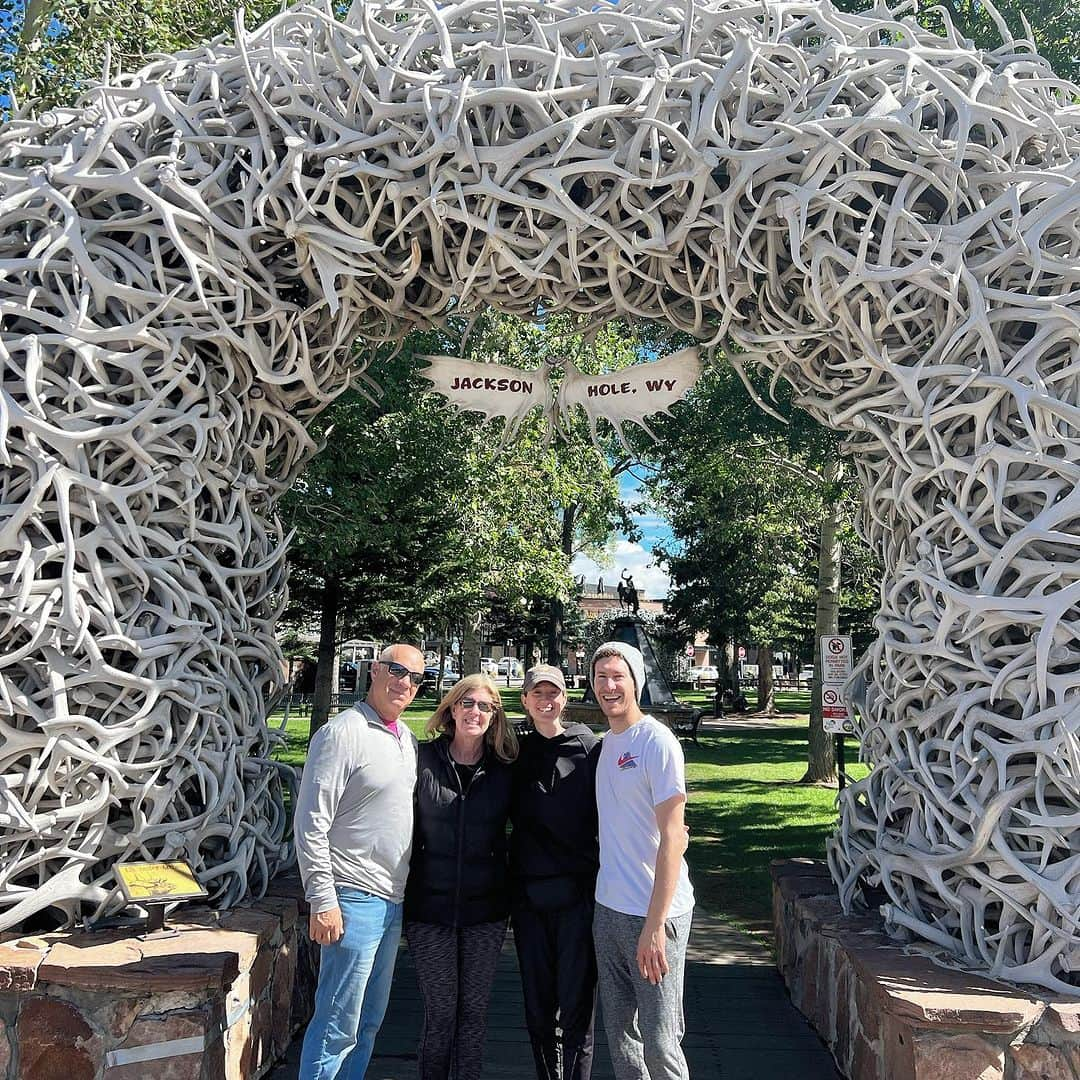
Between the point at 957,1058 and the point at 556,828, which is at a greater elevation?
the point at 556,828

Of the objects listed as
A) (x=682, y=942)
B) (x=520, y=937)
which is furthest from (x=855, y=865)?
(x=520, y=937)

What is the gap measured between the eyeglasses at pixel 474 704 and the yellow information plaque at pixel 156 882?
1.33 metres

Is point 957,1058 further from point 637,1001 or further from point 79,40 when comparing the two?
point 79,40

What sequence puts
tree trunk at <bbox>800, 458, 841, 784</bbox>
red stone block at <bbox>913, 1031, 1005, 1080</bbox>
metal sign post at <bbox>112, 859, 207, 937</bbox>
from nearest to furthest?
1. red stone block at <bbox>913, 1031, 1005, 1080</bbox>
2. metal sign post at <bbox>112, 859, 207, 937</bbox>
3. tree trunk at <bbox>800, 458, 841, 784</bbox>

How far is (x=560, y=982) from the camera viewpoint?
3.77 m

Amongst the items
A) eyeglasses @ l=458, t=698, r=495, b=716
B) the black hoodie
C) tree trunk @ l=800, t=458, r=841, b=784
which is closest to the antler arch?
eyeglasses @ l=458, t=698, r=495, b=716

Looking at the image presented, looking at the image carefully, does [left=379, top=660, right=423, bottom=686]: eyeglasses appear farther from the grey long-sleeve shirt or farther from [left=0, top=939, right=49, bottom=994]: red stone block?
[left=0, top=939, right=49, bottom=994]: red stone block

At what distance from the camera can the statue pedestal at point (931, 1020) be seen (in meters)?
3.46

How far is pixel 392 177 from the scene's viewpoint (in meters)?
4.21

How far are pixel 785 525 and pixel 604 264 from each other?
15.3m

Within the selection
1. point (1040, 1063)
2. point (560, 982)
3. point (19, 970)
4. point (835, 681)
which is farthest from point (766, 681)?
point (19, 970)

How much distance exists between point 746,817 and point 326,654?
555 cm

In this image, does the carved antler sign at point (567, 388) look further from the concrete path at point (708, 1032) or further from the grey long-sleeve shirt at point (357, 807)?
the concrete path at point (708, 1032)

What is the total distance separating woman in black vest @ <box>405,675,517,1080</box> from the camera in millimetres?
3717
